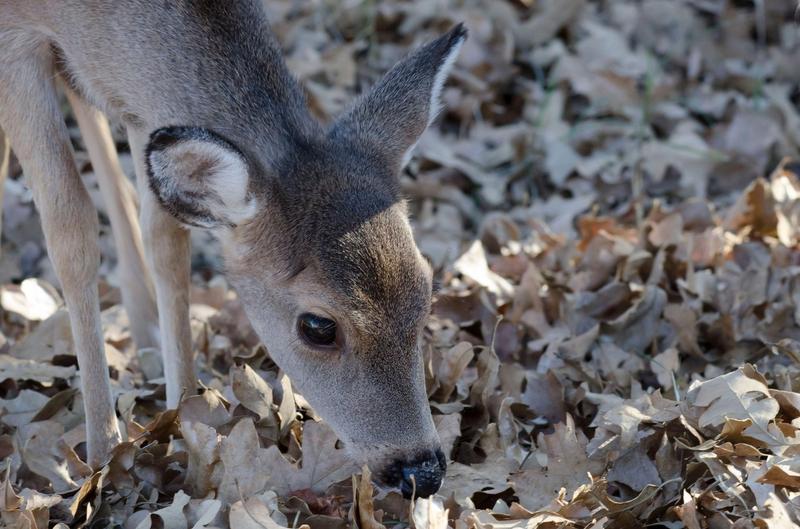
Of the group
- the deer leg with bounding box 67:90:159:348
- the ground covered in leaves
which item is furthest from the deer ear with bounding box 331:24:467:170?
the deer leg with bounding box 67:90:159:348

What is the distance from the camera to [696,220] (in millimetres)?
6855

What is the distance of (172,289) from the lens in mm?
5078

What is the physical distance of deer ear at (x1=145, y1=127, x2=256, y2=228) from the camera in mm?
4152

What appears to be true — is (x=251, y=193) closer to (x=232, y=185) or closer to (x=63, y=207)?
(x=232, y=185)

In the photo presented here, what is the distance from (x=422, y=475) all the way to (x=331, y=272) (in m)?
0.81

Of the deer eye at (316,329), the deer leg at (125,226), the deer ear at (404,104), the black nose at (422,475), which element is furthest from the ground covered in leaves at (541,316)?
the deer ear at (404,104)

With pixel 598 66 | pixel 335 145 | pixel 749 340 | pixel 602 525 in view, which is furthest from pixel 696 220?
pixel 602 525

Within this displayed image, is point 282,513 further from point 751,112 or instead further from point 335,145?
point 751,112

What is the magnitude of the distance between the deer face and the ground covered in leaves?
19 centimetres

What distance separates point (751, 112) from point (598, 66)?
1.19m

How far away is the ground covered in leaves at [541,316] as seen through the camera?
4207mm

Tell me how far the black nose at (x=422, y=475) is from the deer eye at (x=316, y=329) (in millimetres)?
566

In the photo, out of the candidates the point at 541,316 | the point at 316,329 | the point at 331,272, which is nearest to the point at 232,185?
the point at 331,272

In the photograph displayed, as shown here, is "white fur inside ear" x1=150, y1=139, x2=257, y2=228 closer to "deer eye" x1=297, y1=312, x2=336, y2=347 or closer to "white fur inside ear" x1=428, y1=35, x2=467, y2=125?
"deer eye" x1=297, y1=312, x2=336, y2=347
